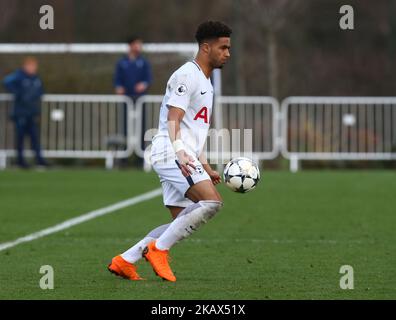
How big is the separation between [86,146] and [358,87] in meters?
17.9

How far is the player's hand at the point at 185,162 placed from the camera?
350 inches

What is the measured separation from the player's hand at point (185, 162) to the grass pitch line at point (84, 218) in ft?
9.30

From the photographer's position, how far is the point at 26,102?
23469 millimetres

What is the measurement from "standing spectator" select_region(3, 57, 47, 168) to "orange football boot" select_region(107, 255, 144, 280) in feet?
47.2

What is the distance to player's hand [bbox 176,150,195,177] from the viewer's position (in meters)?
8.88

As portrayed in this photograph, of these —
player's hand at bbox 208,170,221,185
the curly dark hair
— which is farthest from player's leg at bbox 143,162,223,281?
the curly dark hair

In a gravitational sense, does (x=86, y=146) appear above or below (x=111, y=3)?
below

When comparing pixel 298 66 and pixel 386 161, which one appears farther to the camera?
pixel 298 66

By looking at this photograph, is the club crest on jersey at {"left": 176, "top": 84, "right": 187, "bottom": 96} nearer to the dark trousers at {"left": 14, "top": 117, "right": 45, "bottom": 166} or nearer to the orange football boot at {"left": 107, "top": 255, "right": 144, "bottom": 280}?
the orange football boot at {"left": 107, "top": 255, "right": 144, "bottom": 280}

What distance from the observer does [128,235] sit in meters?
12.5

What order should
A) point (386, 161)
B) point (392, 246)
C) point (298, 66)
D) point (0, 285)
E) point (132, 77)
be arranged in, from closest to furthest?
point (0, 285), point (392, 246), point (132, 77), point (386, 161), point (298, 66)

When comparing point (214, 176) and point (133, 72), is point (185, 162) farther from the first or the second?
point (133, 72)
